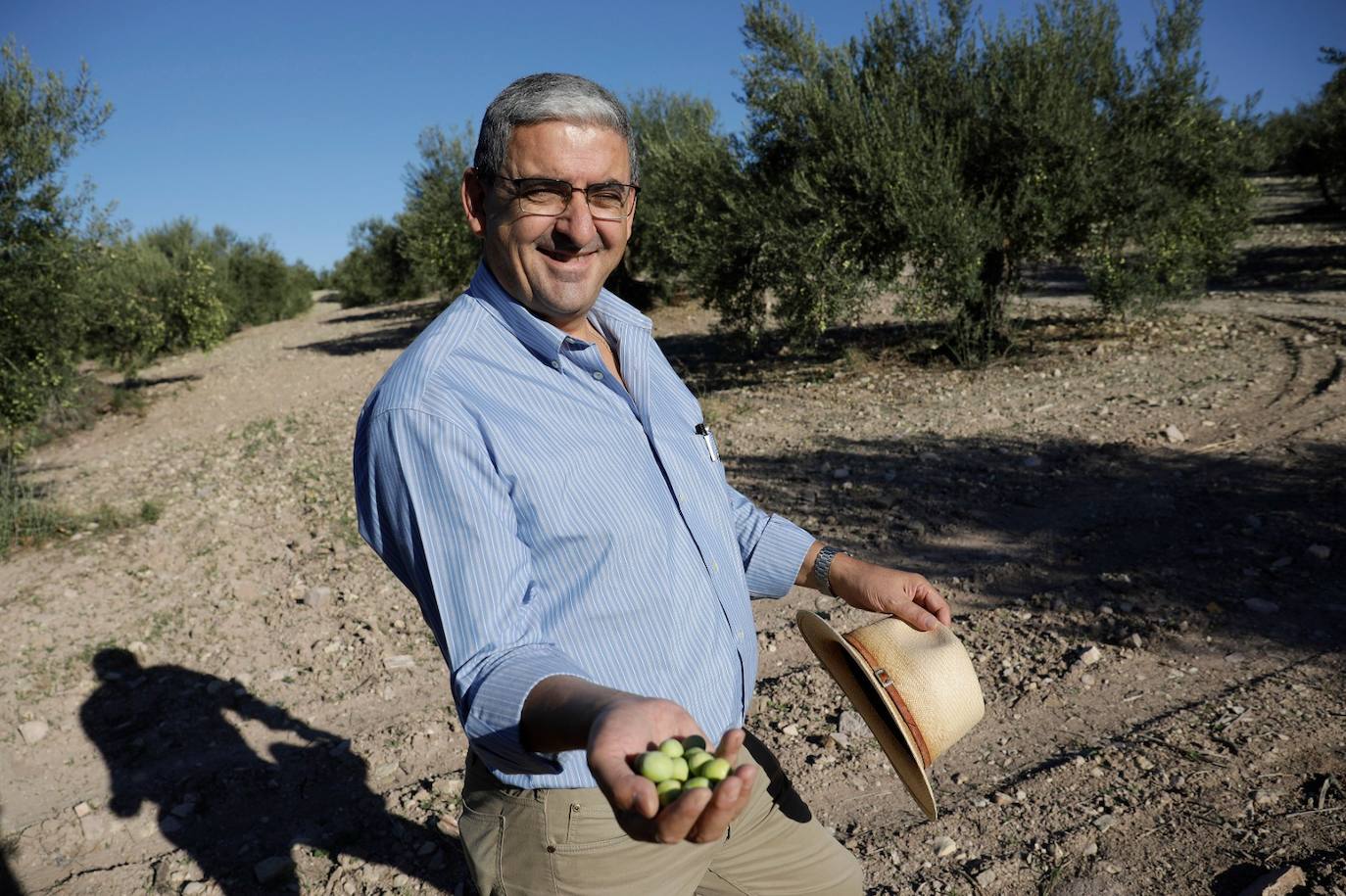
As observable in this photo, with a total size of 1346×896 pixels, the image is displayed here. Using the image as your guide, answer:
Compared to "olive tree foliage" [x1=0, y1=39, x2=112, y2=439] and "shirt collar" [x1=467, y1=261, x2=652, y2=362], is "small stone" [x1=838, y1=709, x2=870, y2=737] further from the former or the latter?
"olive tree foliage" [x1=0, y1=39, x2=112, y2=439]

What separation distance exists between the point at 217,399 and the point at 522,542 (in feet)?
53.8

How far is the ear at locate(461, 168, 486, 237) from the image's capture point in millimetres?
1767

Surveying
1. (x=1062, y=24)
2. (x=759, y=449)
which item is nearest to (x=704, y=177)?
(x=1062, y=24)

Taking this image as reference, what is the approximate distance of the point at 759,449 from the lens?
29.4 feet

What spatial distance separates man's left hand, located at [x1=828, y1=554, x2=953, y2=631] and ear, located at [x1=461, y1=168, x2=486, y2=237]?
1.19 meters

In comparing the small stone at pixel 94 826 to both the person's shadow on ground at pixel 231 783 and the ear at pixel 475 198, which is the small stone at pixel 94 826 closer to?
the person's shadow on ground at pixel 231 783

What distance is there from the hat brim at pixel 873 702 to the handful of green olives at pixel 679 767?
0.88 metres

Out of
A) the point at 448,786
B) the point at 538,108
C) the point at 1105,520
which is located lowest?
the point at 448,786

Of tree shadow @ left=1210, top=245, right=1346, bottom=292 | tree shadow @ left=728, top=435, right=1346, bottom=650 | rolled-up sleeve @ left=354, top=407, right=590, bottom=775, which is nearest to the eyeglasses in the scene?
rolled-up sleeve @ left=354, top=407, right=590, bottom=775

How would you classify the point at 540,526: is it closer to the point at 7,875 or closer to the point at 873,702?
the point at 873,702

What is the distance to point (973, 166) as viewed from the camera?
465 inches

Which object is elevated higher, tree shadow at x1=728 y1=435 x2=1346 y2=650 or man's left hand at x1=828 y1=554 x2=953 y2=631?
man's left hand at x1=828 y1=554 x2=953 y2=631

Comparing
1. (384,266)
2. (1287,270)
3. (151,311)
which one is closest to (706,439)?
(151,311)

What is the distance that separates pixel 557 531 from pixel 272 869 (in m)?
2.74
